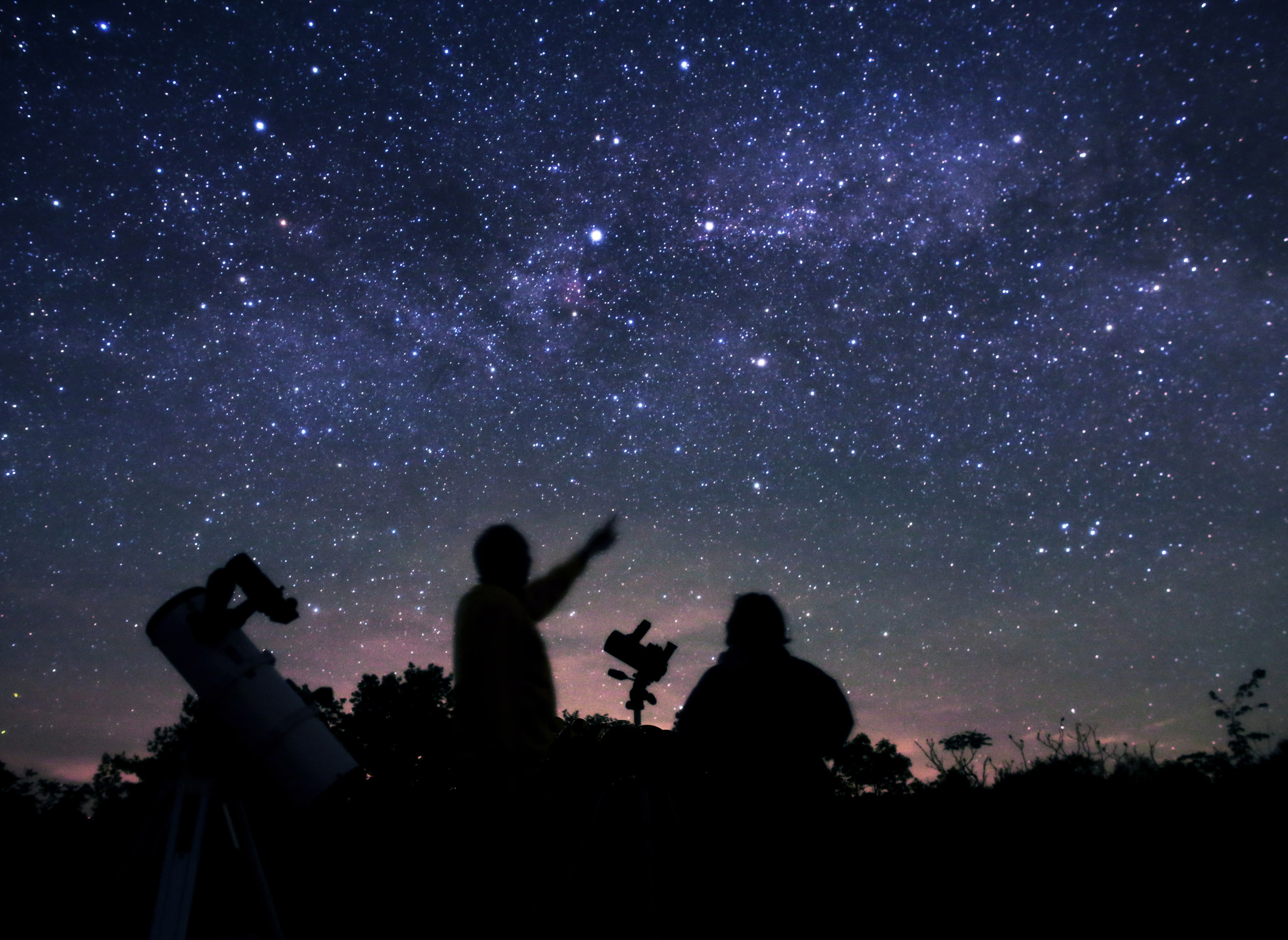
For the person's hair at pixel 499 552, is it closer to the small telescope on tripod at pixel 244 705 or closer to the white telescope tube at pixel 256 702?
the small telescope on tripod at pixel 244 705

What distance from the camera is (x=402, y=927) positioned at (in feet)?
14.5

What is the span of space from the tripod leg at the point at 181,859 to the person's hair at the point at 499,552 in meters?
1.28

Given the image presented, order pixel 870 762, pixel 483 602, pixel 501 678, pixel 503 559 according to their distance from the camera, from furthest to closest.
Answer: pixel 870 762 → pixel 503 559 → pixel 483 602 → pixel 501 678

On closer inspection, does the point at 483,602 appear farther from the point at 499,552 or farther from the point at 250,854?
the point at 250,854

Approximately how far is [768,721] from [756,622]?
0.53 metres

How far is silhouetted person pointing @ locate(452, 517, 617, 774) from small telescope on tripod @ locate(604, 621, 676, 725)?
3.44 ft

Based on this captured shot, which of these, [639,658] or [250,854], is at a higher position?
[639,658]

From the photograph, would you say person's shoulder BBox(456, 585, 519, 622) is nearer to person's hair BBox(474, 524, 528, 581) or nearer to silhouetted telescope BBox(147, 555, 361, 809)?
person's hair BBox(474, 524, 528, 581)

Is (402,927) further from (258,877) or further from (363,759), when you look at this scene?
(363,759)

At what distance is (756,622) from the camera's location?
3580 millimetres

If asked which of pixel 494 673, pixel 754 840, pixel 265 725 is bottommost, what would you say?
pixel 754 840

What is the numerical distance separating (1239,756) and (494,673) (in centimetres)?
800

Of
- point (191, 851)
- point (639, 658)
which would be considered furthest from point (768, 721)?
point (191, 851)

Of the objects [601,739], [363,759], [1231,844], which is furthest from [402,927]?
[363,759]
